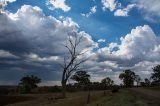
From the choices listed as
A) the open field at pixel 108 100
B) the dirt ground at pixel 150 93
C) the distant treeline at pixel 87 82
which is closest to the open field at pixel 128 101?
the open field at pixel 108 100

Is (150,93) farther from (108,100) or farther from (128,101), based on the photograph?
(128,101)

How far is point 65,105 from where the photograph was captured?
122ft

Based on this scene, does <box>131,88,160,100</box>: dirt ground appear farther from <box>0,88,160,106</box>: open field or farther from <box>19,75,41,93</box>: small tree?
<box>19,75,41,93</box>: small tree

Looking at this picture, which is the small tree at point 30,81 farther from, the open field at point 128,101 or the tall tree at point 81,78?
the open field at point 128,101

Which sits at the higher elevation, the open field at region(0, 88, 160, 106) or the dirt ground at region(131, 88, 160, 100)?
the dirt ground at region(131, 88, 160, 100)

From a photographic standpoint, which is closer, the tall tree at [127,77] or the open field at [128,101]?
the open field at [128,101]

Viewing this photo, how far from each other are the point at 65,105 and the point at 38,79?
6555 centimetres

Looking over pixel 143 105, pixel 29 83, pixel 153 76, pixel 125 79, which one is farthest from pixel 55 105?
pixel 125 79

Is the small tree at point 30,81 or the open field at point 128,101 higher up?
the small tree at point 30,81

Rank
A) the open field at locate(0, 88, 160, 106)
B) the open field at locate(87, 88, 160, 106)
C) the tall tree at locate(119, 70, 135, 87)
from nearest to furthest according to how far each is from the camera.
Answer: the open field at locate(87, 88, 160, 106) < the open field at locate(0, 88, 160, 106) < the tall tree at locate(119, 70, 135, 87)

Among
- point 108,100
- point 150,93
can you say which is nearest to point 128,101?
point 108,100

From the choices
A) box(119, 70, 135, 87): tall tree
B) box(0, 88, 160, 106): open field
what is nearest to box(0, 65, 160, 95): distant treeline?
box(119, 70, 135, 87): tall tree

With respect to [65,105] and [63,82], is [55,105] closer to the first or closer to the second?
[65,105]

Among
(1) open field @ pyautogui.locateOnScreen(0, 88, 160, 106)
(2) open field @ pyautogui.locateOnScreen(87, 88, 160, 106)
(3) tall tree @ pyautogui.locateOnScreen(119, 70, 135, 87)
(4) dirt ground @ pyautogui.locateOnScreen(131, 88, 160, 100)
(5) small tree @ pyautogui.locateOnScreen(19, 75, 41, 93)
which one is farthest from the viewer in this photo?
(3) tall tree @ pyautogui.locateOnScreen(119, 70, 135, 87)
